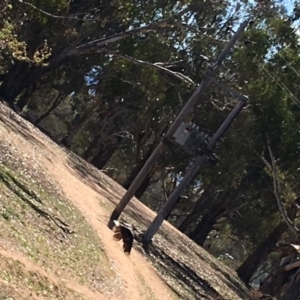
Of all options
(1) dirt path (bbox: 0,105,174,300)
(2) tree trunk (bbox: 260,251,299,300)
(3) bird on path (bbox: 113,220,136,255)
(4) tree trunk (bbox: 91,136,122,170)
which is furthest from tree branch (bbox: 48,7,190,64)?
(4) tree trunk (bbox: 91,136,122,170)

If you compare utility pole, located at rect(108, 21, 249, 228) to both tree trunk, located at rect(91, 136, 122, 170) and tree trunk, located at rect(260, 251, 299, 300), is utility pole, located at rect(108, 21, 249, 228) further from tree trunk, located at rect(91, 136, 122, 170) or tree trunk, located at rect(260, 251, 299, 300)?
tree trunk, located at rect(91, 136, 122, 170)

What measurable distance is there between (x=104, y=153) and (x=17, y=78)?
39.5ft

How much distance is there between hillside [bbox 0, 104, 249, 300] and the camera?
34.7ft

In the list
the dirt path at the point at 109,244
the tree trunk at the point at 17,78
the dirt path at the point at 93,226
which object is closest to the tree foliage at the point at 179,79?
the tree trunk at the point at 17,78

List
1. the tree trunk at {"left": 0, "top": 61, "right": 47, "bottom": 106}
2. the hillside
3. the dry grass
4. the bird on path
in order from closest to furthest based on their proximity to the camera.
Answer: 1. the hillside
2. the bird on path
3. the dry grass
4. the tree trunk at {"left": 0, "top": 61, "right": 47, "bottom": 106}

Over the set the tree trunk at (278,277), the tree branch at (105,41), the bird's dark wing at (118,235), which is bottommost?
the bird's dark wing at (118,235)

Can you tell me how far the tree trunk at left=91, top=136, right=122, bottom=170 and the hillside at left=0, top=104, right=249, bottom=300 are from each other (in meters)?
16.5

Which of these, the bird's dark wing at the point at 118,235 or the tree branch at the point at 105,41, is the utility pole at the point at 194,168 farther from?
the tree branch at the point at 105,41

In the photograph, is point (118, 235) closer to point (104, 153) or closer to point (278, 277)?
point (278, 277)

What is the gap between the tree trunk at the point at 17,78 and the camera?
32.9 meters

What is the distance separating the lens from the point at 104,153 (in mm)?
44094

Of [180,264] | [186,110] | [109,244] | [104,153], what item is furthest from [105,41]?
[104,153]

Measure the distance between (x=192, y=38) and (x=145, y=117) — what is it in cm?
663

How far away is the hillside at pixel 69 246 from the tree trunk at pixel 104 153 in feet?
54.1
